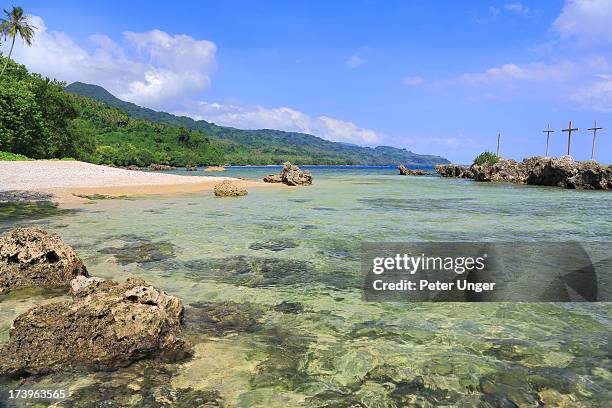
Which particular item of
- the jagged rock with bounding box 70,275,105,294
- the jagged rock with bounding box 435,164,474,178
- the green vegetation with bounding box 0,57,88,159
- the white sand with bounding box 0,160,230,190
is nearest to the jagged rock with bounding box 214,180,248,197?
the white sand with bounding box 0,160,230,190

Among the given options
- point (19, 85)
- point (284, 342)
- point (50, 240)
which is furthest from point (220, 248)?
point (19, 85)

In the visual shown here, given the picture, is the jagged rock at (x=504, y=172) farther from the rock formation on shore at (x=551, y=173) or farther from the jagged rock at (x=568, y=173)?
the jagged rock at (x=568, y=173)

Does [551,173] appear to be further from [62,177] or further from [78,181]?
[62,177]

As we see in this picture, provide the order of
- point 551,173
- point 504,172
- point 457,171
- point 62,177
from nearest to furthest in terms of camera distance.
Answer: point 62,177 → point 551,173 → point 504,172 → point 457,171

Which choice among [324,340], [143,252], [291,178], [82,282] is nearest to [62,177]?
[291,178]

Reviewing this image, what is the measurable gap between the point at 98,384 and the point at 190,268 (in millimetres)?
5208

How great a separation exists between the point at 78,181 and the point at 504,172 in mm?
59781

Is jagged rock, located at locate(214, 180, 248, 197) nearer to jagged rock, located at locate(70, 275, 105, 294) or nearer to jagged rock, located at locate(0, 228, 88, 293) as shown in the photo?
jagged rock, located at locate(0, 228, 88, 293)

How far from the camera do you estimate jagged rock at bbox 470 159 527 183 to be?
6016 centimetres

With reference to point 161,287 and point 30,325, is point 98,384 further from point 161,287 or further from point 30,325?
point 161,287

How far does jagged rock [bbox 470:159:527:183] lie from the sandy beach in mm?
46161

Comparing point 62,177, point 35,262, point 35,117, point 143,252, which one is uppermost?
point 35,117

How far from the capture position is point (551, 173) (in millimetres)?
51375

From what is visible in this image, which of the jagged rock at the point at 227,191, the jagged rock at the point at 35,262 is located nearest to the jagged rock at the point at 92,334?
the jagged rock at the point at 35,262
